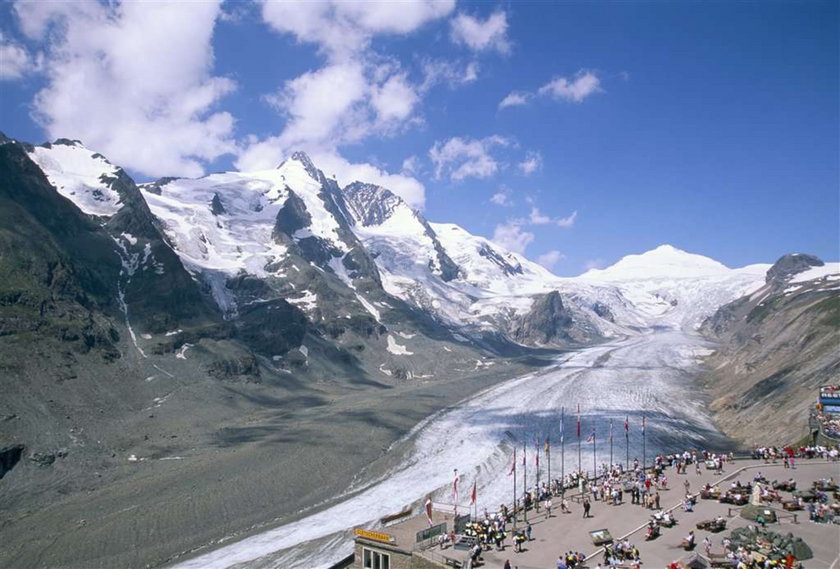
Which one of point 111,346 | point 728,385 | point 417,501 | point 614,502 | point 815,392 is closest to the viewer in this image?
point 614,502

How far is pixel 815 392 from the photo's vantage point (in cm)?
10612

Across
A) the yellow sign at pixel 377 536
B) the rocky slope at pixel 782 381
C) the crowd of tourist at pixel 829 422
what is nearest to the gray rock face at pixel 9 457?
the yellow sign at pixel 377 536

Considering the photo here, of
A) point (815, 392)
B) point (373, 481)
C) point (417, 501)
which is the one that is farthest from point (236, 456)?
point (815, 392)

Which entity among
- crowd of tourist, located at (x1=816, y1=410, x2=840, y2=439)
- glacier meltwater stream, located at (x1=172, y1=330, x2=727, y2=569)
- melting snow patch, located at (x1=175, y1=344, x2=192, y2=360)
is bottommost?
glacier meltwater stream, located at (x1=172, y1=330, x2=727, y2=569)

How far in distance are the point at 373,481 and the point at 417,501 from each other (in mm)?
14013

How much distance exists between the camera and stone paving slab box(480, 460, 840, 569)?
1735 inches

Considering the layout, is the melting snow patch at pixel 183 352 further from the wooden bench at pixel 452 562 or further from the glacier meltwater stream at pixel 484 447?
the wooden bench at pixel 452 562

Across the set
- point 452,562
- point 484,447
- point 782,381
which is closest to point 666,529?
point 452,562

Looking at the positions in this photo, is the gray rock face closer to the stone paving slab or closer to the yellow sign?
the yellow sign

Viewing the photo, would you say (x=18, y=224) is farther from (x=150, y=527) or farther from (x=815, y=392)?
(x=815, y=392)

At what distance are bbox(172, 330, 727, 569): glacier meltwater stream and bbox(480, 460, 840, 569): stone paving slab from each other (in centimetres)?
2441

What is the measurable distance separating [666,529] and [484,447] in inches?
Result: 2848

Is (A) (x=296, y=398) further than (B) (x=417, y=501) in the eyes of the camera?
Yes

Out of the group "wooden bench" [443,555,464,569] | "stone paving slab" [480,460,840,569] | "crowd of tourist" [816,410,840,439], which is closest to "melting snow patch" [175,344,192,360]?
"stone paving slab" [480,460,840,569]
